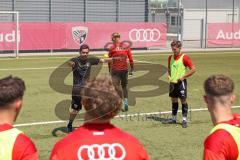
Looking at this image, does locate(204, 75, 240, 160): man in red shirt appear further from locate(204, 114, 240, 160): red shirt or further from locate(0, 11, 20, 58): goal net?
locate(0, 11, 20, 58): goal net

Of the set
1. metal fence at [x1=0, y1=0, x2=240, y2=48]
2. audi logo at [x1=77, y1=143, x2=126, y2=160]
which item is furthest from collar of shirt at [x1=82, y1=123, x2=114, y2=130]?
Result: metal fence at [x1=0, y1=0, x2=240, y2=48]

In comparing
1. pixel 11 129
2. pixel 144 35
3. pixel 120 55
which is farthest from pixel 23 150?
pixel 144 35

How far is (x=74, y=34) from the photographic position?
110 ft

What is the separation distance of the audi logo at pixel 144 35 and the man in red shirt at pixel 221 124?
3209cm

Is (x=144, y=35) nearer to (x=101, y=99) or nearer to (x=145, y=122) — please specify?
(x=145, y=122)

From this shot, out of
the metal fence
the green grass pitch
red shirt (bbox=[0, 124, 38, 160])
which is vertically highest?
the metal fence

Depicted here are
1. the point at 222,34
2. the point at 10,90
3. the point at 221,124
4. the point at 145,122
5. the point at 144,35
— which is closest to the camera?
the point at 10,90

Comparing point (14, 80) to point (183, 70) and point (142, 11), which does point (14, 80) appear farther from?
point (142, 11)

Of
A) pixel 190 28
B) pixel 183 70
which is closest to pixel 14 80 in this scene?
pixel 183 70

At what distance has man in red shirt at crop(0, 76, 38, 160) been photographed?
361cm

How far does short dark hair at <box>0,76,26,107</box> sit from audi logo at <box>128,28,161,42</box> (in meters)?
32.2

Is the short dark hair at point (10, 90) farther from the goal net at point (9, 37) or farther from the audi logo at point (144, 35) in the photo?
the audi logo at point (144, 35)

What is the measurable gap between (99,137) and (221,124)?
1.06 meters

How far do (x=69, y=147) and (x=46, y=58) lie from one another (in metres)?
26.7
